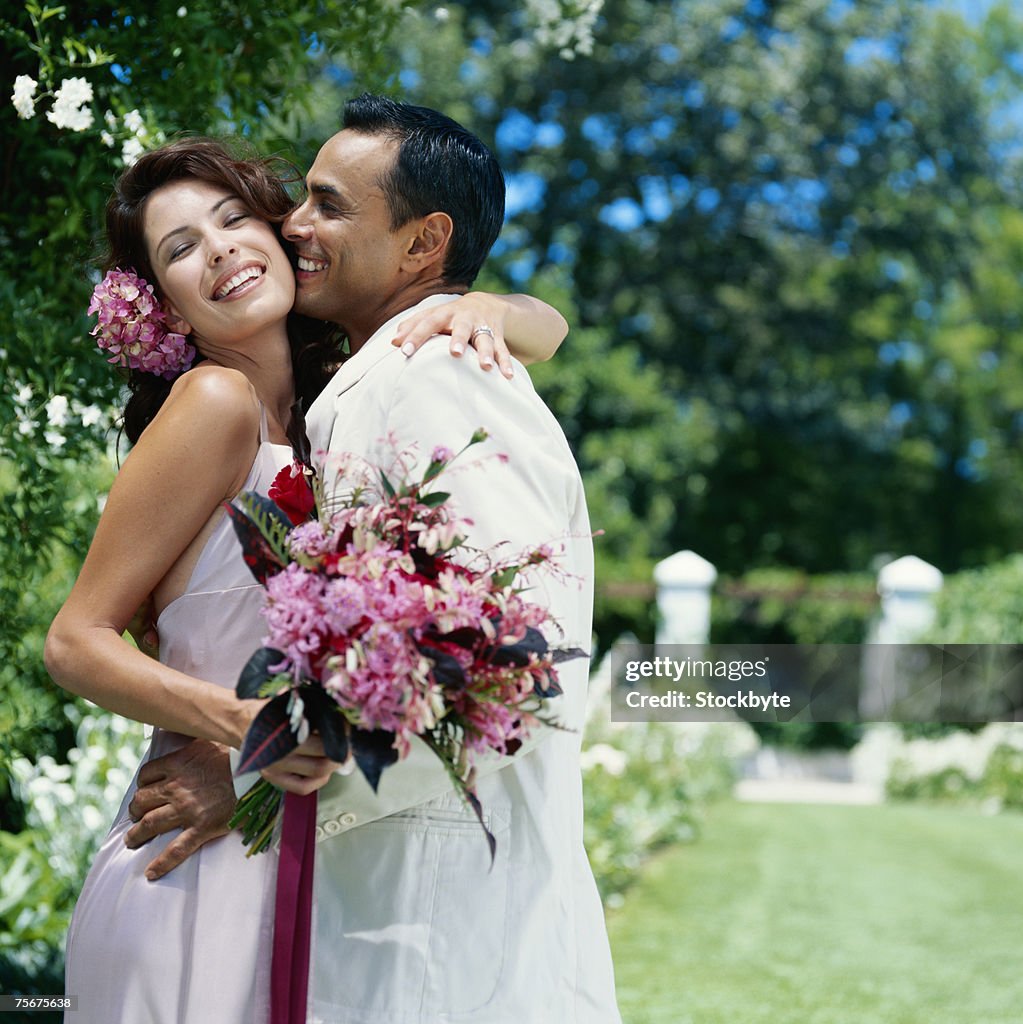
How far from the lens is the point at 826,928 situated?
7008 millimetres

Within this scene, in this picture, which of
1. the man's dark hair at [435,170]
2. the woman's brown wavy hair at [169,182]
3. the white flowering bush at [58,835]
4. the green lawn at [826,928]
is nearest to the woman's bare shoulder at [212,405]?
the woman's brown wavy hair at [169,182]

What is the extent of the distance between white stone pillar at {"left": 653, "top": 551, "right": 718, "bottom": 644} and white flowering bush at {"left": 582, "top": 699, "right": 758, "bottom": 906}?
1.68m

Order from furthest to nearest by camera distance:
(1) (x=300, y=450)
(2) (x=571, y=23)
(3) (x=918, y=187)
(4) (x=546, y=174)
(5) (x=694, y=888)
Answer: (3) (x=918, y=187) < (4) (x=546, y=174) < (5) (x=694, y=888) < (2) (x=571, y=23) < (1) (x=300, y=450)

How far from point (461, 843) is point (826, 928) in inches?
223

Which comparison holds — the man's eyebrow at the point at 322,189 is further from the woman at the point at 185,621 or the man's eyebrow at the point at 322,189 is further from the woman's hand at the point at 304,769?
the woman's hand at the point at 304,769

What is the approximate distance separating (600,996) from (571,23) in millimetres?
2921

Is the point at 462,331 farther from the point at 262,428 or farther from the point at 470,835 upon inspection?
the point at 470,835

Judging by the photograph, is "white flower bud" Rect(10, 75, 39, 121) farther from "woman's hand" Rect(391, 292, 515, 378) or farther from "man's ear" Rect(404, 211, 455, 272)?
"woman's hand" Rect(391, 292, 515, 378)

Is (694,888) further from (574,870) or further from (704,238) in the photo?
(704,238)

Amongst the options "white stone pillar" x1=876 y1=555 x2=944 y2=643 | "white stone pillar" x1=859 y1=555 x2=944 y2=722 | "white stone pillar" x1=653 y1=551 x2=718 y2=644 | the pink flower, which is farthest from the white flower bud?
"white stone pillar" x1=876 y1=555 x2=944 y2=643

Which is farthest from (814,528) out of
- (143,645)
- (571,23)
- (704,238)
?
(143,645)

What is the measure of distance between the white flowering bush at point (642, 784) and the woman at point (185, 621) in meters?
5.05

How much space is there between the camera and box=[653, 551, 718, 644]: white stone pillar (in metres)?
14.2

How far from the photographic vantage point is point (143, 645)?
7.79ft
